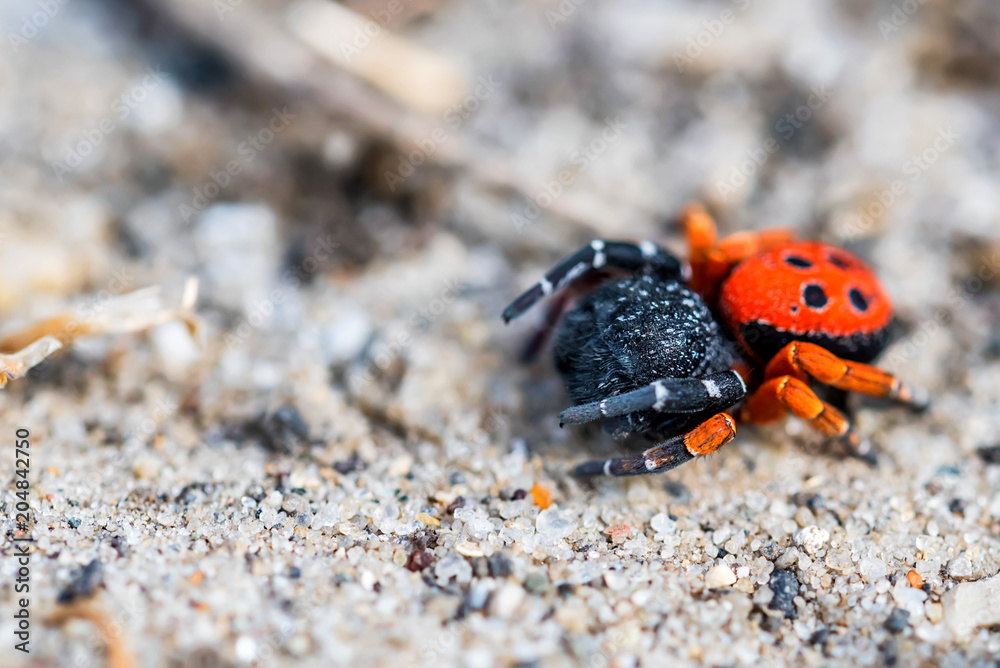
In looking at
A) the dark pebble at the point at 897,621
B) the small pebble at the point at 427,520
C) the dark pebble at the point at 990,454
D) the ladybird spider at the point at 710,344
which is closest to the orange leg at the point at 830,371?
the ladybird spider at the point at 710,344

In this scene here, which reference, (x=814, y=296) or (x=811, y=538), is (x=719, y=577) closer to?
(x=811, y=538)

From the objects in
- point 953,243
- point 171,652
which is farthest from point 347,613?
point 953,243

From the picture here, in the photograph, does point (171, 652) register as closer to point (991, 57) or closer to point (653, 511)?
point (653, 511)

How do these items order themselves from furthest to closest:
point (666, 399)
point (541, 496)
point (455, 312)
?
point (455, 312)
point (541, 496)
point (666, 399)

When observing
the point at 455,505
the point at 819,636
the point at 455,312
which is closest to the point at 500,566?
the point at 455,505

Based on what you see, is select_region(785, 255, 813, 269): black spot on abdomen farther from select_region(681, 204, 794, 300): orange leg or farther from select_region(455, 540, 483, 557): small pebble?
select_region(455, 540, 483, 557): small pebble

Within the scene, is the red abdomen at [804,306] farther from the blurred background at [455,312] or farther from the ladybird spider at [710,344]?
the blurred background at [455,312]
